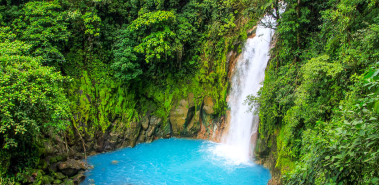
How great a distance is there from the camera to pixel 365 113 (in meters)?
2.80

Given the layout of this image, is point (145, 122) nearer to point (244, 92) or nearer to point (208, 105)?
point (208, 105)

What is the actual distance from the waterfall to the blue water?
1015 mm

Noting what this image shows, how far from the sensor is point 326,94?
22.3 feet

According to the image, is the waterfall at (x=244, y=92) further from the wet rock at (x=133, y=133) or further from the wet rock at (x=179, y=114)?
the wet rock at (x=133, y=133)

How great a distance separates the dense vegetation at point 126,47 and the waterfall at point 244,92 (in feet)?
2.54

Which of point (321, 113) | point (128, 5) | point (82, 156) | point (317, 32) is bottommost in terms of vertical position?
point (82, 156)

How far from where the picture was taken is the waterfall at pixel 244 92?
12.6 meters

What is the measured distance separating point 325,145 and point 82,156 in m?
12.6

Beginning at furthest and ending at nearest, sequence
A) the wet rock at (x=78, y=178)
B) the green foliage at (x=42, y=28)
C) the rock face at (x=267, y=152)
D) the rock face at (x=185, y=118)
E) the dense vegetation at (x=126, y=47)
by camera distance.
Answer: the rock face at (x=185, y=118), the dense vegetation at (x=126, y=47), the green foliage at (x=42, y=28), the rock face at (x=267, y=152), the wet rock at (x=78, y=178)

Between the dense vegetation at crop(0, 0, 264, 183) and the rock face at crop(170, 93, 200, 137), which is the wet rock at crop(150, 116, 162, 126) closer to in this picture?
the dense vegetation at crop(0, 0, 264, 183)

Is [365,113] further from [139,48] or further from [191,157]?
[139,48]

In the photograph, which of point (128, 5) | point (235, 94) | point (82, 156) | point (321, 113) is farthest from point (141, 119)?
point (321, 113)

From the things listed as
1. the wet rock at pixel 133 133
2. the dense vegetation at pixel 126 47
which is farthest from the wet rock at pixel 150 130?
the dense vegetation at pixel 126 47

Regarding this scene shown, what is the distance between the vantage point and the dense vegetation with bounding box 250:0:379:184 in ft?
8.79
